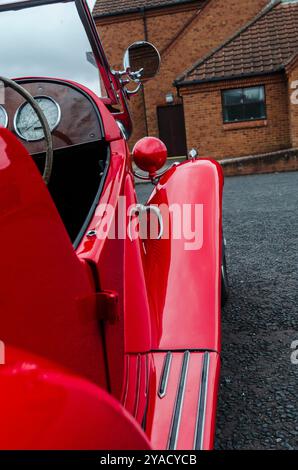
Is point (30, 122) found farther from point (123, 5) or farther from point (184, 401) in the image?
point (123, 5)

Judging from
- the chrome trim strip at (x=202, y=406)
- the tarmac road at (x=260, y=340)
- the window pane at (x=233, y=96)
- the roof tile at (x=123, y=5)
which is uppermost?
the roof tile at (x=123, y=5)

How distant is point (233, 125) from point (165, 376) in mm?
13722

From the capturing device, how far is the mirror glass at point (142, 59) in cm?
281

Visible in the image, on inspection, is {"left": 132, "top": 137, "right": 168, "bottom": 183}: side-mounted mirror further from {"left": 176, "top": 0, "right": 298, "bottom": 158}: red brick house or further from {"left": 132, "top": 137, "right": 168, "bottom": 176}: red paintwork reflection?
{"left": 176, "top": 0, "right": 298, "bottom": 158}: red brick house

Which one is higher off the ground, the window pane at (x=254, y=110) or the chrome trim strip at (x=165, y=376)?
the window pane at (x=254, y=110)

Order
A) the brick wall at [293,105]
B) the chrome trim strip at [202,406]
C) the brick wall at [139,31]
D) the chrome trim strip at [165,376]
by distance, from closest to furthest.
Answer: the chrome trim strip at [202,406] → the chrome trim strip at [165,376] → the brick wall at [293,105] → the brick wall at [139,31]

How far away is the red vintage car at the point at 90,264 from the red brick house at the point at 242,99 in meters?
12.0

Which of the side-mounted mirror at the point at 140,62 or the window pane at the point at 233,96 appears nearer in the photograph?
the side-mounted mirror at the point at 140,62

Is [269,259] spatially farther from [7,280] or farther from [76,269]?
[7,280]

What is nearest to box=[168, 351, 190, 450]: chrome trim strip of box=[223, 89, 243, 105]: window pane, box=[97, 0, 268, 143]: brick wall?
box=[223, 89, 243, 105]: window pane

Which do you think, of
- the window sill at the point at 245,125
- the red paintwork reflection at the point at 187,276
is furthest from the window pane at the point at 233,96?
the red paintwork reflection at the point at 187,276

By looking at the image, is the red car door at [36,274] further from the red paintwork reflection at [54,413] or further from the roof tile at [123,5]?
the roof tile at [123,5]

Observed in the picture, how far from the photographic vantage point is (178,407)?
1.57 meters

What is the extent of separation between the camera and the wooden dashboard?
2.01 m
